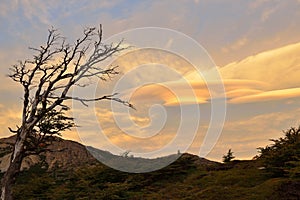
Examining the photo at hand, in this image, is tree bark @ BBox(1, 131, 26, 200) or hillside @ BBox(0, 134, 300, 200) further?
hillside @ BBox(0, 134, 300, 200)

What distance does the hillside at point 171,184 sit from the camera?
23.2m

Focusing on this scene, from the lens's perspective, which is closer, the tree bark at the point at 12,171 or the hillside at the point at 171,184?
the tree bark at the point at 12,171

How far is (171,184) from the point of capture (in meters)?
31.9

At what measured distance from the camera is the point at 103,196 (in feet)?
83.3

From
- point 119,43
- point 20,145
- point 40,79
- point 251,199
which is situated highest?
point 119,43

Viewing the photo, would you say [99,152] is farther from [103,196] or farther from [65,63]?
[65,63]

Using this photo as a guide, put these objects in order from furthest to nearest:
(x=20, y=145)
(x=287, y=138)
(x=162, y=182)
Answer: (x=162, y=182)
(x=287, y=138)
(x=20, y=145)

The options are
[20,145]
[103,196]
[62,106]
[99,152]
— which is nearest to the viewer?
[20,145]

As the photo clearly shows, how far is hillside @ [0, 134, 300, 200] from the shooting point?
2320cm

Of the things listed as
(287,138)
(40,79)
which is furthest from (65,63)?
(287,138)

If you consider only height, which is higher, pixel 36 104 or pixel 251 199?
pixel 36 104

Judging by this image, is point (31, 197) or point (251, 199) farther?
point (31, 197)

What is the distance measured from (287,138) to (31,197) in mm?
18191

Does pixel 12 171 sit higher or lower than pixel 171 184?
lower
